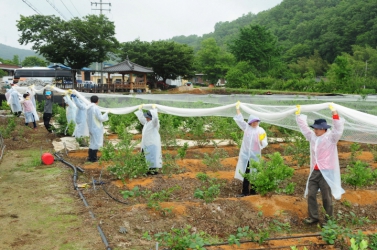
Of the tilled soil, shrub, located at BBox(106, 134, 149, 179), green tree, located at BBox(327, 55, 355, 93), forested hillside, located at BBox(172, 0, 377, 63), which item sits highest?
forested hillside, located at BBox(172, 0, 377, 63)

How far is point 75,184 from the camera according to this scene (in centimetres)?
677

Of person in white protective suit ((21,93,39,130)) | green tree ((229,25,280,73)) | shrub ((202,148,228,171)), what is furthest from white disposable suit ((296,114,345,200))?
green tree ((229,25,280,73))

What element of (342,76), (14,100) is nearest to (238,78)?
(342,76)

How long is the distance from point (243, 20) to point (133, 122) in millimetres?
79548

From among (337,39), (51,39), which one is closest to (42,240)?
(51,39)

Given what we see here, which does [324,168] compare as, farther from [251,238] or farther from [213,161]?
[213,161]

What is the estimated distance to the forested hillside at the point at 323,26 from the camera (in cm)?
4528

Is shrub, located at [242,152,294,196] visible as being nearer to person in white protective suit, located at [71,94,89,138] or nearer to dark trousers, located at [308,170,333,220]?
dark trousers, located at [308,170,333,220]

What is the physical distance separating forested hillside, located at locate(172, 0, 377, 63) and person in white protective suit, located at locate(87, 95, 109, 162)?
41.0 metres

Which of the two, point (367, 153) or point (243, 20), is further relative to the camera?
point (243, 20)

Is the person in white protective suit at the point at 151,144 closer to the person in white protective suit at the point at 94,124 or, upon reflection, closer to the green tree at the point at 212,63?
the person in white protective suit at the point at 94,124

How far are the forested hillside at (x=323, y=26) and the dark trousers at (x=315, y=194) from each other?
43261 mm

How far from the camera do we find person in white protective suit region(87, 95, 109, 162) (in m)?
8.53

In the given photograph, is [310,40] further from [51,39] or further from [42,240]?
[42,240]
